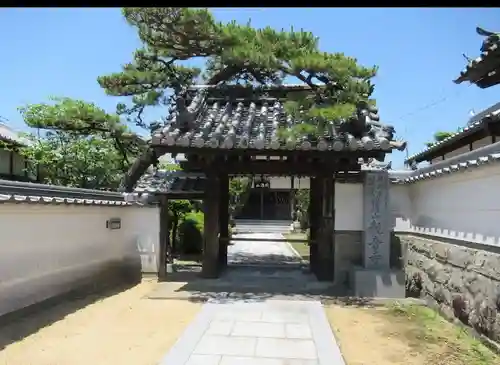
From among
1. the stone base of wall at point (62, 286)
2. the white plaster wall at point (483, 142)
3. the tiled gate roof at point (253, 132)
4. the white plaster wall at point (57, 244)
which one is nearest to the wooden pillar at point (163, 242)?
the white plaster wall at point (57, 244)

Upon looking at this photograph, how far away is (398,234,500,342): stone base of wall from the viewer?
218 inches

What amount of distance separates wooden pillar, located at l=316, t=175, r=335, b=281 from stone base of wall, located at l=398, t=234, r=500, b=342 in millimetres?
1776

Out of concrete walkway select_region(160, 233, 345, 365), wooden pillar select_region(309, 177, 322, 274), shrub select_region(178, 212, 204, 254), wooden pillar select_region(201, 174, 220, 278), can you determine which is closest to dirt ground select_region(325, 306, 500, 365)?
concrete walkway select_region(160, 233, 345, 365)

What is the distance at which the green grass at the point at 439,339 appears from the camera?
5199mm

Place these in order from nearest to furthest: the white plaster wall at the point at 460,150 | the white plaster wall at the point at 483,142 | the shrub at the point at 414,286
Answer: the shrub at the point at 414,286
the white plaster wall at the point at 483,142
the white plaster wall at the point at 460,150

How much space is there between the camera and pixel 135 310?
768 centimetres

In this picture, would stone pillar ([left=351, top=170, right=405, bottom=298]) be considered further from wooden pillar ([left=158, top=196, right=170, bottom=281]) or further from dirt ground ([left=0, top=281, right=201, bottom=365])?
wooden pillar ([left=158, top=196, right=170, bottom=281])

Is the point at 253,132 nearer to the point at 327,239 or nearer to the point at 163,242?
the point at 327,239

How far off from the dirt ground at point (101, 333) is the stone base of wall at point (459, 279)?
3.89m

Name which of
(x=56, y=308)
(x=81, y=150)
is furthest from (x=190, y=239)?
(x=56, y=308)

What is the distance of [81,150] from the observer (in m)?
14.8

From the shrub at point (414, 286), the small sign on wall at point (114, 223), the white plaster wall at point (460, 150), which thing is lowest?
the shrub at point (414, 286)

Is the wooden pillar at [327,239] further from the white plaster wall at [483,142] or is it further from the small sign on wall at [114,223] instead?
the small sign on wall at [114,223]
